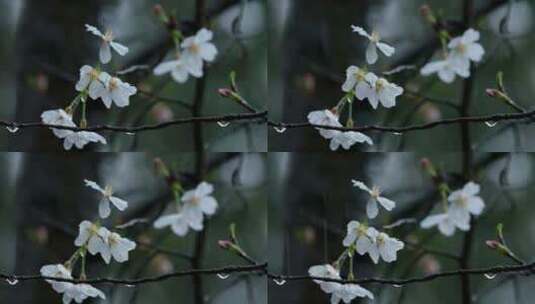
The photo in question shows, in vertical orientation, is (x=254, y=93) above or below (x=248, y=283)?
above

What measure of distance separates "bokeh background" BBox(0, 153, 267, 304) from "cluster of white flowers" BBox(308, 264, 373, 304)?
11 cm

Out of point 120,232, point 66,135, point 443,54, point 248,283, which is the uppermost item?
point 443,54

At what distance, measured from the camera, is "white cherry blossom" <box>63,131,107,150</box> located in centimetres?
154

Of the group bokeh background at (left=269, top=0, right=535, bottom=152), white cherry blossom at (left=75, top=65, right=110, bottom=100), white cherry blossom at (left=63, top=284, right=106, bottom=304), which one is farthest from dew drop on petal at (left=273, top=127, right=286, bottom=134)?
white cherry blossom at (left=63, top=284, right=106, bottom=304)

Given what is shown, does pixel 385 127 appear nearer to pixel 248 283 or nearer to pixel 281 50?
pixel 281 50

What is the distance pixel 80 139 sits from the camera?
1.55 m

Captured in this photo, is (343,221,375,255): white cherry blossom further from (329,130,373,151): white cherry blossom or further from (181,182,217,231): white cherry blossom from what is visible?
(181,182,217,231): white cherry blossom

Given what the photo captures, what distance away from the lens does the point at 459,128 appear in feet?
5.13

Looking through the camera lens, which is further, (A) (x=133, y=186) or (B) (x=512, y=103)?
(A) (x=133, y=186)

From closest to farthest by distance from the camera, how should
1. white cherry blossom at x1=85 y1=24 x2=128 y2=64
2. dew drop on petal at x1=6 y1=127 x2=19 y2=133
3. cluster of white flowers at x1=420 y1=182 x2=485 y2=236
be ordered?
cluster of white flowers at x1=420 y1=182 x2=485 y2=236 → white cherry blossom at x1=85 y1=24 x2=128 y2=64 → dew drop on petal at x1=6 y1=127 x2=19 y2=133

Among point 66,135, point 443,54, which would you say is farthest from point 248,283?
point 443,54

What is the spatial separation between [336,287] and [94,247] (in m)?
0.47

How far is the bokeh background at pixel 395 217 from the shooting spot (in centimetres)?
156

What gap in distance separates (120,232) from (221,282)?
9.0 inches
